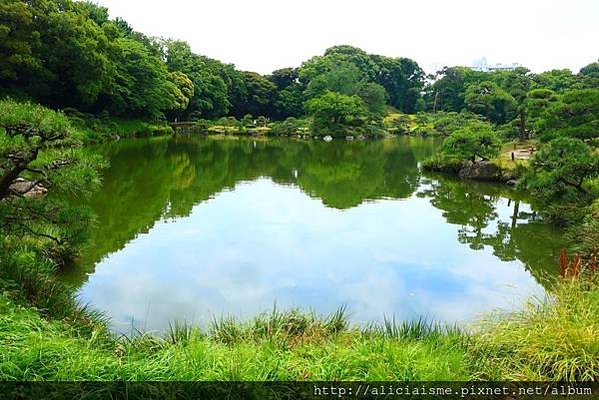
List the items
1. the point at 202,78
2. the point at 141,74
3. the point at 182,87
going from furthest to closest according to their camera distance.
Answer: the point at 202,78, the point at 182,87, the point at 141,74

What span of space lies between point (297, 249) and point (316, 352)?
464cm

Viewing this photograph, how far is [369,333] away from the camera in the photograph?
436 cm

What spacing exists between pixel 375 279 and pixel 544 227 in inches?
210

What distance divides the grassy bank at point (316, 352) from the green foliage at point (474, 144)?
46.8 feet

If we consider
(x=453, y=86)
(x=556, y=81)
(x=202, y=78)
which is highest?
(x=453, y=86)

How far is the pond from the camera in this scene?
5863mm

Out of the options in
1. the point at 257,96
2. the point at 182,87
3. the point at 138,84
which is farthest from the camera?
the point at 257,96

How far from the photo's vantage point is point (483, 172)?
1764 centimetres

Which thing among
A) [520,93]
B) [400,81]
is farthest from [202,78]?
[520,93]

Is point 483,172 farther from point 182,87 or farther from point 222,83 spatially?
point 222,83

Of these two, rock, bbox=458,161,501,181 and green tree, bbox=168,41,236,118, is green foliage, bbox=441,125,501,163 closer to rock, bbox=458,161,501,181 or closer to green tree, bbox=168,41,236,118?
rock, bbox=458,161,501,181

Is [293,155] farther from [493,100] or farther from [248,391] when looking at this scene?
[248,391]

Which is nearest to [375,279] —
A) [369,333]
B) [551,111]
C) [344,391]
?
[369,333]

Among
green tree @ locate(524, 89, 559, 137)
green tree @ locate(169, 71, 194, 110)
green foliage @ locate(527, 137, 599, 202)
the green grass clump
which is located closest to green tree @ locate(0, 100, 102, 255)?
the green grass clump
